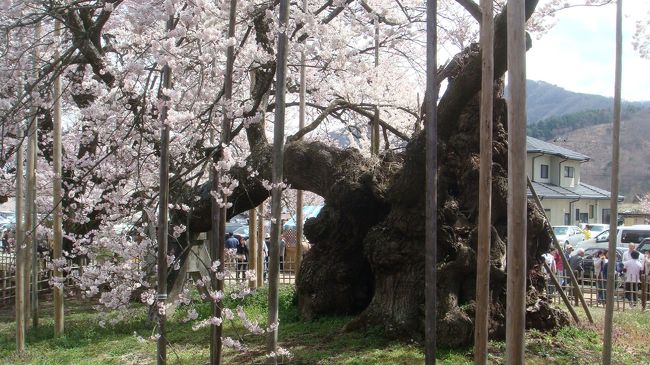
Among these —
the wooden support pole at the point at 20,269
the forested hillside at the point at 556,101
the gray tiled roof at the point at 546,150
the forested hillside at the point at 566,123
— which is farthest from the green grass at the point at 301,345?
the forested hillside at the point at 556,101

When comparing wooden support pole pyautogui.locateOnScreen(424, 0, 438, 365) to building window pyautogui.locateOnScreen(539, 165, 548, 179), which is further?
building window pyautogui.locateOnScreen(539, 165, 548, 179)

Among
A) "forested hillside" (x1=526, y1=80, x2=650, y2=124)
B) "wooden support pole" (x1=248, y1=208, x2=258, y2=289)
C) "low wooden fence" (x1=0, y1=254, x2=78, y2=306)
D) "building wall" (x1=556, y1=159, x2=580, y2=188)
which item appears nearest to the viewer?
"wooden support pole" (x1=248, y1=208, x2=258, y2=289)

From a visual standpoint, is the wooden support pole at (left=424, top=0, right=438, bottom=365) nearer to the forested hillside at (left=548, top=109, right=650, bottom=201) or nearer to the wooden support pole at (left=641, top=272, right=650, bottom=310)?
the wooden support pole at (left=641, top=272, right=650, bottom=310)

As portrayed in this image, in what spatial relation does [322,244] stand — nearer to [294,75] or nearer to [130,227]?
[130,227]

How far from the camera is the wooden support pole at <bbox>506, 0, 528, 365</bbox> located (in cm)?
452

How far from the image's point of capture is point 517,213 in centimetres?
453

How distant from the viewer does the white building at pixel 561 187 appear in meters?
40.8

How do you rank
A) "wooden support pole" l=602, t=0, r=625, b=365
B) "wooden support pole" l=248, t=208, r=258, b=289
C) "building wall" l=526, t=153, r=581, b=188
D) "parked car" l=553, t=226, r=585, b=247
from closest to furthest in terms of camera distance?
"wooden support pole" l=602, t=0, r=625, b=365, "wooden support pole" l=248, t=208, r=258, b=289, "parked car" l=553, t=226, r=585, b=247, "building wall" l=526, t=153, r=581, b=188

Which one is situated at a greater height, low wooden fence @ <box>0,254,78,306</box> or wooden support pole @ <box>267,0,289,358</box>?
wooden support pole @ <box>267,0,289,358</box>

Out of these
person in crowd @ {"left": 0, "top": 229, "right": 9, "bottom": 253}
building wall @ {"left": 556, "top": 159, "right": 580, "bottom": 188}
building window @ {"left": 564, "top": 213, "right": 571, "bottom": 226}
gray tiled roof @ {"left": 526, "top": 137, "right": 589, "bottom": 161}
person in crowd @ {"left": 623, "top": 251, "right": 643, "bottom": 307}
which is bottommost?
person in crowd @ {"left": 623, "top": 251, "right": 643, "bottom": 307}

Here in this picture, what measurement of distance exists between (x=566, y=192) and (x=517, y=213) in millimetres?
40282

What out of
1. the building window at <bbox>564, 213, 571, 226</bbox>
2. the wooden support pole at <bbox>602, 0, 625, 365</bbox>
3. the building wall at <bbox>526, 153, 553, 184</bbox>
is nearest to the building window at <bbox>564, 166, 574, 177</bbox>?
the building wall at <bbox>526, 153, 553, 184</bbox>

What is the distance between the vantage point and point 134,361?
859cm

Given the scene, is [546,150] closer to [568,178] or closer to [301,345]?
[568,178]
